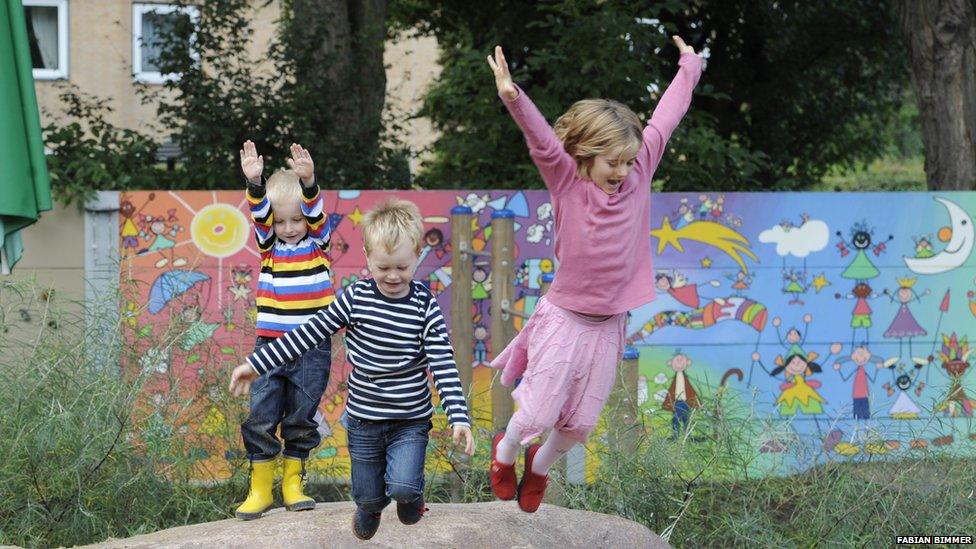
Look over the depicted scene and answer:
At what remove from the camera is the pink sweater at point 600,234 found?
4270mm

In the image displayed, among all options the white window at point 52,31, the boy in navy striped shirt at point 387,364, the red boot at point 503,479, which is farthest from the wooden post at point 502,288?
the white window at point 52,31

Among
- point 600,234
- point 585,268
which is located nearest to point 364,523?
point 585,268

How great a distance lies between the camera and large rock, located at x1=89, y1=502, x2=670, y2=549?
427 cm

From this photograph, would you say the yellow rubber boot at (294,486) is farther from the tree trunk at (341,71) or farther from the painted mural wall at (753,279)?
the tree trunk at (341,71)

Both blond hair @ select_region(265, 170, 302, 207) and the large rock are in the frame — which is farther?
blond hair @ select_region(265, 170, 302, 207)

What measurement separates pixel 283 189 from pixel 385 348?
944 millimetres

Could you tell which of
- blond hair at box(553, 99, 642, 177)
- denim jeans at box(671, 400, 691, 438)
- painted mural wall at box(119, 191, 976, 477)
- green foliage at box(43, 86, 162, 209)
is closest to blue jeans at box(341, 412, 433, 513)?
blond hair at box(553, 99, 642, 177)

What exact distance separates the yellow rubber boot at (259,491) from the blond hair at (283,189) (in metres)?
1.09

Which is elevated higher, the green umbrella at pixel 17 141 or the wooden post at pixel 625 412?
the green umbrella at pixel 17 141

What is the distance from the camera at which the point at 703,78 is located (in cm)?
1248

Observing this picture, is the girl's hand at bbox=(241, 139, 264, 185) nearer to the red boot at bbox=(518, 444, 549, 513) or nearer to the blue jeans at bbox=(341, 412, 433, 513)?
the blue jeans at bbox=(341, 412, 433, 513)

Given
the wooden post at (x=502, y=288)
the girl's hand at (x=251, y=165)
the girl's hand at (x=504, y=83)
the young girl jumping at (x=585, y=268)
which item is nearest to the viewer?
the girl's hand at (x=504, y=83)

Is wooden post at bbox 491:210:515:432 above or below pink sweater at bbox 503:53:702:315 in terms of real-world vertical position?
below

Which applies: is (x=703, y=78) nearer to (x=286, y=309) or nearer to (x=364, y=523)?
(x=286, y=309)
